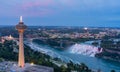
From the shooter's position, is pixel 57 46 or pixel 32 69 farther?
Result: pixel 57 46

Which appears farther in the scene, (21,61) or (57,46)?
(57,46)

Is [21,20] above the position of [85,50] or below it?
above

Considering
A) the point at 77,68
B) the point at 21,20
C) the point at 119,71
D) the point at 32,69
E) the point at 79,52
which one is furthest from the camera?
the point at 79,52

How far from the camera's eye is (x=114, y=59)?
45.1m

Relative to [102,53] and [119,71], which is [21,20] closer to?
[119,71]

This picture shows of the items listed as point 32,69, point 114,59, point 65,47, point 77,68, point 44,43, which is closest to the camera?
point 32,69

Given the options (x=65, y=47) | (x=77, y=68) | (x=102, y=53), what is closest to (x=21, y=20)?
(x=77, y=68)

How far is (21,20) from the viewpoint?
28.3 m

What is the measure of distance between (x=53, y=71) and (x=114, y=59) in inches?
765

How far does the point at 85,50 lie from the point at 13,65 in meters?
24.1

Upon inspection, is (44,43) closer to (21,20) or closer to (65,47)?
(65,47)

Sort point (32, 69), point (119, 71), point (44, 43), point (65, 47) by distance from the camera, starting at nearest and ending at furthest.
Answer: point (32, 69) < point (119, 71) < point (65, 47) < point (44, 43)

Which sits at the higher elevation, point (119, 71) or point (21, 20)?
point (21, 20)

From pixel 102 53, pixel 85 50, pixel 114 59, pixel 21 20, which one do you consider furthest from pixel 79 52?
pixel 21 20
